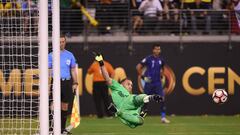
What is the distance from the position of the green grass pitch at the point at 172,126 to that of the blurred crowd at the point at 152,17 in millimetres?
3373

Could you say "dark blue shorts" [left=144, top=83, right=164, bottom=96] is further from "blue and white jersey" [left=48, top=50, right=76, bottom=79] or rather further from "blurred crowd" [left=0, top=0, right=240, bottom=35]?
"blue and white jersey" [left=48, top=50, right=76, bottom=79]

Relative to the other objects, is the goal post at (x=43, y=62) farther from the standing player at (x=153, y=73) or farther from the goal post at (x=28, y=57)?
the standing player at (x=153, y=73)

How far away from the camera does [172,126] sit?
61.3 ft

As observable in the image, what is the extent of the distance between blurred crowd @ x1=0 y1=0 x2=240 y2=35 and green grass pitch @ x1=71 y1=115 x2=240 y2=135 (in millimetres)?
3373

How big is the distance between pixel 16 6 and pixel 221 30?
35.6 feet

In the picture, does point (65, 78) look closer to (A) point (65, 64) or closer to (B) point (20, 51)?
(A) point (65, 64)

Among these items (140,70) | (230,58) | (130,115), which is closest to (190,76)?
(230,58)

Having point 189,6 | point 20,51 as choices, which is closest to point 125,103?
point 20,51

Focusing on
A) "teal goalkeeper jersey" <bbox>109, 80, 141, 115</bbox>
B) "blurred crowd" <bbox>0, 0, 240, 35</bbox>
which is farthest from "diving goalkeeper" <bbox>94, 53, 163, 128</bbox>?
"blurred crowd" <bbox>0, 0, 240, 35</bbox>

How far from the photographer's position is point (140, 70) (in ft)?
67.4

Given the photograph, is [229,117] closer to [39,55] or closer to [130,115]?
[130,115]

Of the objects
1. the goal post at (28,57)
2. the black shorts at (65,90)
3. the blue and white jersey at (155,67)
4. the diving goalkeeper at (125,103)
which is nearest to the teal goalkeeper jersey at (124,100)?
the diving goalkeeper at (125,103)

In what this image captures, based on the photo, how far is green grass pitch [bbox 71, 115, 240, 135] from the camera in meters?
16.8

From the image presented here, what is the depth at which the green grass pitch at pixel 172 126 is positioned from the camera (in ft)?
55.1
